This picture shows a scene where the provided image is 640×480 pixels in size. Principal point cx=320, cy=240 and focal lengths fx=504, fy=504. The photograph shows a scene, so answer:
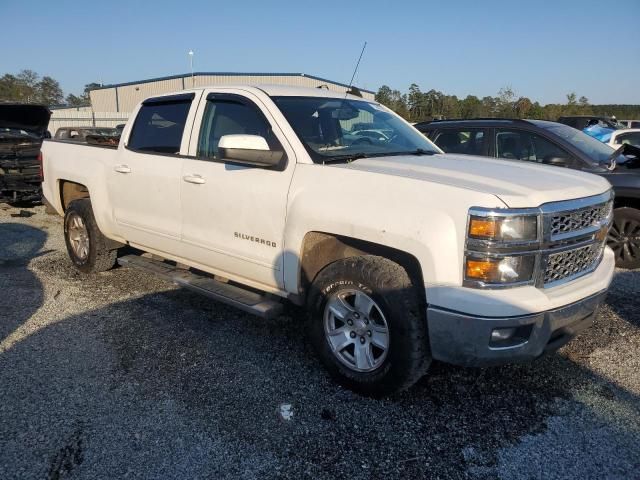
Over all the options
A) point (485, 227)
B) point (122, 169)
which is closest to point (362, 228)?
point (485, 227)

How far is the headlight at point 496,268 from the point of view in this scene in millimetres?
2646

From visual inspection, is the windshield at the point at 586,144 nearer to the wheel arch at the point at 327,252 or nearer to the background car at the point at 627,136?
the wheel arch at the point at 327,252

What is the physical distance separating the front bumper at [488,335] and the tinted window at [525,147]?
148 inches

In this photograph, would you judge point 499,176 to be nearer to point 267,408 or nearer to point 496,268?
point 496,268

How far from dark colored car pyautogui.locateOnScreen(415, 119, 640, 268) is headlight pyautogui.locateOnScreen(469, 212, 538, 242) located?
3521 millimetres

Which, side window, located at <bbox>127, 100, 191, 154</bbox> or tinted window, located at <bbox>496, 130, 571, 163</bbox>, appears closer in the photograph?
side window, located at <bbox>127, 100, 191, 154</bbox>

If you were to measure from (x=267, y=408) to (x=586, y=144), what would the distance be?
5.41m

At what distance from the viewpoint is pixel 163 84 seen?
1572 inches

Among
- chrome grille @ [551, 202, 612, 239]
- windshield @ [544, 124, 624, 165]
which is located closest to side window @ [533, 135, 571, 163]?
windshield @ [544, 124, 624, 165]

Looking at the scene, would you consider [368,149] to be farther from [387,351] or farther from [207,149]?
[387,351]

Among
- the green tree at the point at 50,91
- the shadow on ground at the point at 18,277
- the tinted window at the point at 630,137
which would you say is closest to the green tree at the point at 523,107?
the tinted window at the point at 630,137

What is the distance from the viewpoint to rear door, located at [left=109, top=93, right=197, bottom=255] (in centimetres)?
434

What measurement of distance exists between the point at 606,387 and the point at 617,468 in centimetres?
94

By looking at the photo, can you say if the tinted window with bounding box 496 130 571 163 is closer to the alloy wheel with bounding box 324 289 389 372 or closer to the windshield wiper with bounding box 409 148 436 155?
the windshield wiper with bounding box 409 148 436 155
